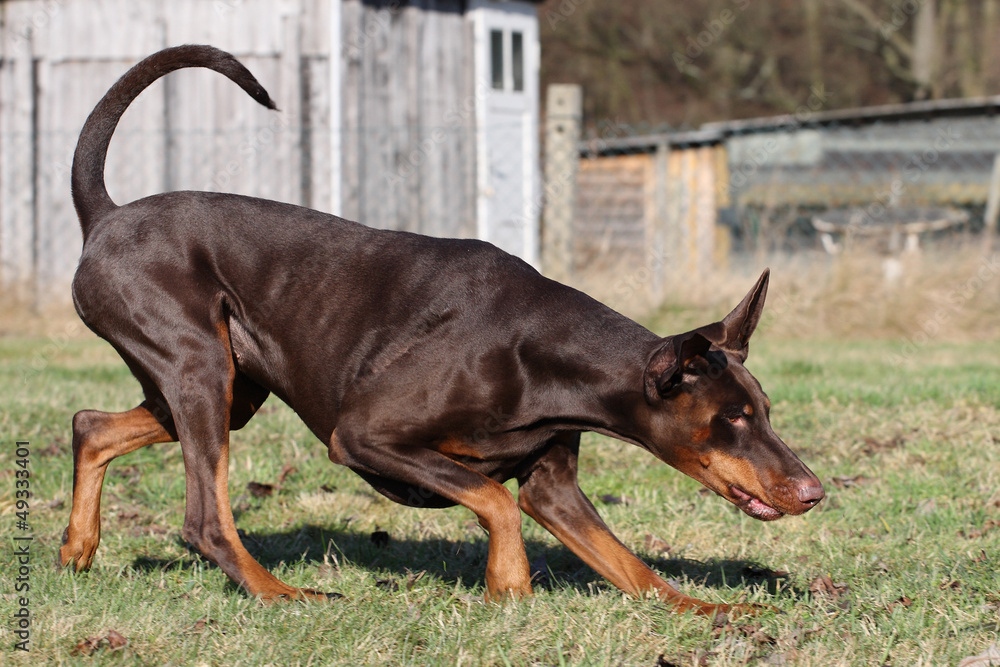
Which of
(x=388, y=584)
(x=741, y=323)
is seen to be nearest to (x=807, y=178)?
(x=741, y=323)

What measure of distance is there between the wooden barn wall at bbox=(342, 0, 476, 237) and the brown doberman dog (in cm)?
902

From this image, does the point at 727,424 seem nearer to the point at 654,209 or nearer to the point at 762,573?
the point at 762,573

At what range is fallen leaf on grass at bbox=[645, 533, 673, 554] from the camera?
437 cm

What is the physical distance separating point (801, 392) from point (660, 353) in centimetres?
368

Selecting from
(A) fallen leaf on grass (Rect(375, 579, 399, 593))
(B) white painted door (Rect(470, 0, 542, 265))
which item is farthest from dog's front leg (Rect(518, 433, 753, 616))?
(B) white painted door (Rect(470, 0, 542, 265))

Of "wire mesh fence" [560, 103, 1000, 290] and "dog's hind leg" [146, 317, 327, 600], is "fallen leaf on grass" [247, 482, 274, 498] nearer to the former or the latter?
"dog's hind leg" [146, 317, 327, 600]

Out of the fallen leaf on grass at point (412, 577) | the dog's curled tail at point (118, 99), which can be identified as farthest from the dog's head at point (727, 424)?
the dog's curled tail at point (118, 99)

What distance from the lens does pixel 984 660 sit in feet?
9.64

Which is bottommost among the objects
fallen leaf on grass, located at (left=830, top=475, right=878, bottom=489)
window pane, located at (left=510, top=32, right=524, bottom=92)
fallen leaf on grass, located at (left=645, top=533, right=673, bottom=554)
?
fallen leaf on grass, located at (left=645, top=533, right=673, bottom=554)

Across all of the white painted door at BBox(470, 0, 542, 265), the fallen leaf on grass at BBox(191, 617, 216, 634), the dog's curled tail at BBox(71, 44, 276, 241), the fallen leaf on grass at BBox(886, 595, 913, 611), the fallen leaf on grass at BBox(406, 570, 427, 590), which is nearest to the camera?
the fallen leaf on grass at BBox(191, 617, 216, 634)

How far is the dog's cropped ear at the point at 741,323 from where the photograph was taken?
329 cm

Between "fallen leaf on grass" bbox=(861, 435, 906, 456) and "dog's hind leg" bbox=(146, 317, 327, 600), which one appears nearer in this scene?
"dog's hind leg" bbox=(146, 317, 327, 600)

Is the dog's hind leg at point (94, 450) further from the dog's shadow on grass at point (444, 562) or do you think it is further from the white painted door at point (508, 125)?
the white painted door at point (508, 125)

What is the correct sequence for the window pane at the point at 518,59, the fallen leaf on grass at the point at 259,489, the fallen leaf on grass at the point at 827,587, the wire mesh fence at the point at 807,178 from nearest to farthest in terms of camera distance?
the fallen leaf on grass at the point at 827,587
the fallen leaf on grass at the point at 259,489
the wire mesh fence at the point at 807,178
the window pane at the point at 518,59
